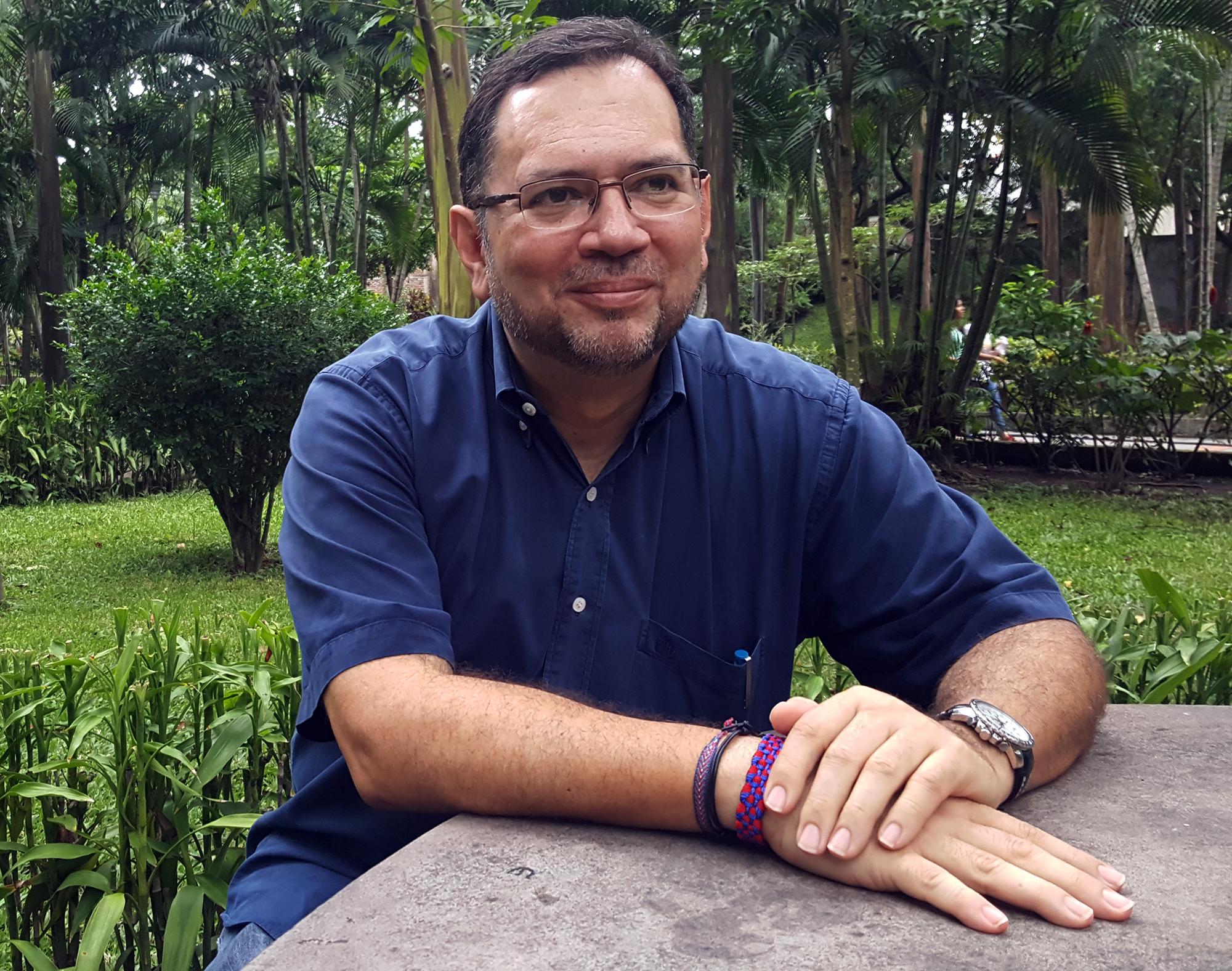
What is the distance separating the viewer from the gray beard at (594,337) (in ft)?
5.43

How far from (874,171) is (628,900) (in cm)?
2176

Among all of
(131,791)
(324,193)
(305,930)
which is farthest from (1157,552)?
(324,193)

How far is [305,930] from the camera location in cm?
98

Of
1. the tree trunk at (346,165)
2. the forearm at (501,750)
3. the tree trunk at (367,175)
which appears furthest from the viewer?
the tree trunk at (346,165)

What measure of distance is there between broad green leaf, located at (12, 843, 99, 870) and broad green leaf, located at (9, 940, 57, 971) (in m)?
0.12

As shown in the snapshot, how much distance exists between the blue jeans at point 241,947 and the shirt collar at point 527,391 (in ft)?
2.45

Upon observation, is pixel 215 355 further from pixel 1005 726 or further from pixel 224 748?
pixel 1005 726

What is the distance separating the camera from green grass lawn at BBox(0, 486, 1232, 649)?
5957 mm

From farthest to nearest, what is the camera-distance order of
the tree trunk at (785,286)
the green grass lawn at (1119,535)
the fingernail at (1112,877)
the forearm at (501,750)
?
the tree trunk at (785,286) → the green grass lawn at (1119,535) → the forearm at (501,750) → the fingernail at (1112,877)

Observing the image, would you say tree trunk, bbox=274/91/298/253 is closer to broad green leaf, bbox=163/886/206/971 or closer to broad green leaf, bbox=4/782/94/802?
broad green leaf, bbox=4/782/94/802

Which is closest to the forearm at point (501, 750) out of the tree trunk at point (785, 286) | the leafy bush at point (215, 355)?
the leafy bush at point (215, 355)

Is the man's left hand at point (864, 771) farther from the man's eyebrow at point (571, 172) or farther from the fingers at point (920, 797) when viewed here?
the man's eyebrow at point (571, 172)

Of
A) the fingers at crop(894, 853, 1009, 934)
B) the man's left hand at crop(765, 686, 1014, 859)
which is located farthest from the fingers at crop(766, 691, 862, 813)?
the fingers at crop(894, 853, 1009, 934)

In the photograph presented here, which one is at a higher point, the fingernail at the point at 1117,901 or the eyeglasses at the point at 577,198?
the eyeglasses at the point at 577,198
